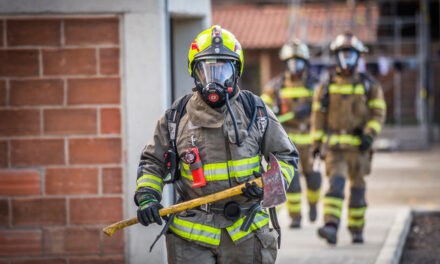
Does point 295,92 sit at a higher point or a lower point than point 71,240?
higher

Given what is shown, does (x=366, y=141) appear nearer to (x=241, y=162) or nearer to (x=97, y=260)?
(x=97, y=260)

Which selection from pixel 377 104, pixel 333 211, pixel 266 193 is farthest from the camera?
pixel 377 104

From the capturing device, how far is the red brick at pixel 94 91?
5.50 m

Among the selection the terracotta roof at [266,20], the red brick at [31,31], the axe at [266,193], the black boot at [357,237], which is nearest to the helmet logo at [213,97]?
the axe at [266,193]

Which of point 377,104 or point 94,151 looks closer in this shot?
point 94,151

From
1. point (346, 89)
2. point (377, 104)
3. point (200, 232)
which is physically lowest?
point (200, 232)

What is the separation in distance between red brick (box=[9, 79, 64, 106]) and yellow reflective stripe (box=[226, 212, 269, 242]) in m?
1.97

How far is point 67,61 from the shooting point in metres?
5.50

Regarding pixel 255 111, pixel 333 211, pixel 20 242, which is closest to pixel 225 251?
pixel 255 111

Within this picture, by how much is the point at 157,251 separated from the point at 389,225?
4314 mm

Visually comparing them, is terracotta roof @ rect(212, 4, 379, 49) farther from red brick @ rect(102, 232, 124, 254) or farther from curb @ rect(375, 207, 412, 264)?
red brick @ rect(102, 232, 124, 254)

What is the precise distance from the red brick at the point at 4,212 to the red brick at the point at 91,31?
1.23m

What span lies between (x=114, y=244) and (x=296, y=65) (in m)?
4.54

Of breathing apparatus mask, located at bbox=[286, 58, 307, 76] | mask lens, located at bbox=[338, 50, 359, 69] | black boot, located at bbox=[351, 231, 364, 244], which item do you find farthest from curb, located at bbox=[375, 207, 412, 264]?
breathing apparatus mask, located at bbox=[286, 58, 307, 76]
